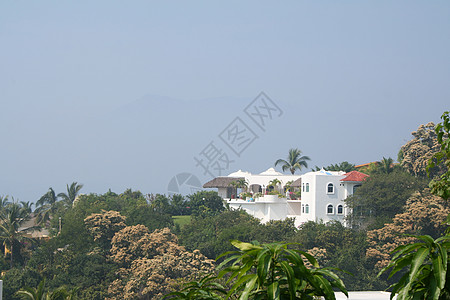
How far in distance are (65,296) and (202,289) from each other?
2556cm

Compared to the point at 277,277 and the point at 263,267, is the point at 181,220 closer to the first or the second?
the point at 277,277

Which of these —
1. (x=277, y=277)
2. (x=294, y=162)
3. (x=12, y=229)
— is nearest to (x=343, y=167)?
(x=294, y=162)

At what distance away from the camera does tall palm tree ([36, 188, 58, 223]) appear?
49.8 m

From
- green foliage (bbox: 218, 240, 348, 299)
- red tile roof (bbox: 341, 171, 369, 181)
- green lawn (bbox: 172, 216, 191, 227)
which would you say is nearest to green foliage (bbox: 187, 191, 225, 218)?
green lawn (bbox: 172, 216, 191, 227)

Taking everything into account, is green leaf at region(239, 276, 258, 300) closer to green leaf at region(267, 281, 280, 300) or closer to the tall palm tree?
green leaf at region(267, 281, 280, 300)

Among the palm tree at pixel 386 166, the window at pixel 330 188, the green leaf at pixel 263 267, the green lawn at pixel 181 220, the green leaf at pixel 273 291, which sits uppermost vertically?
the palm tree at pixel 386 166

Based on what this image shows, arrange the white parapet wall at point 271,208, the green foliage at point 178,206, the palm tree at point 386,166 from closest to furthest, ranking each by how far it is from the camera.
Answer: the white parapet wall at point 271,208, the palm tree at point 386,166, the green foliage at point 178,206

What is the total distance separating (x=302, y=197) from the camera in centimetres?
3988

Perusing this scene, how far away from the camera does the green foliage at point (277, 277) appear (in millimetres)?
2656

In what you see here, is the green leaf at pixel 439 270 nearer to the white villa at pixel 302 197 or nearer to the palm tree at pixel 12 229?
the white villa at pixel 302 197

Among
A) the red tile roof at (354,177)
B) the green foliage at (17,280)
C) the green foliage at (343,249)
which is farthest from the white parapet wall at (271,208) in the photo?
the green foliage at (17,280)

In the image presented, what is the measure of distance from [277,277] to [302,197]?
3751 centimetres

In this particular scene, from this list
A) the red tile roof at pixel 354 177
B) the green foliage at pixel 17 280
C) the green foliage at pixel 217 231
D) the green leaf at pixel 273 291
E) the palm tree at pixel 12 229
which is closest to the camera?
the green leaf at pixel 273 291

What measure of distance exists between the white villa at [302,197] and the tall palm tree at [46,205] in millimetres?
16462
